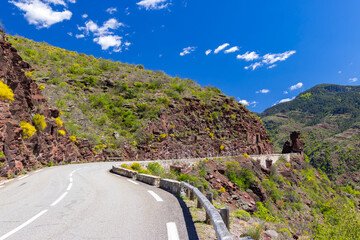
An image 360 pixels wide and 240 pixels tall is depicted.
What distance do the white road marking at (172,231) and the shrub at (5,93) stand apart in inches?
645

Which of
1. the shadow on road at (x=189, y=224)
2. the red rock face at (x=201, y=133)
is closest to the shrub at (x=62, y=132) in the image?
the red rock face at (x=201, y=133)

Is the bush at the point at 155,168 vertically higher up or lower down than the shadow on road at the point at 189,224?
lower down

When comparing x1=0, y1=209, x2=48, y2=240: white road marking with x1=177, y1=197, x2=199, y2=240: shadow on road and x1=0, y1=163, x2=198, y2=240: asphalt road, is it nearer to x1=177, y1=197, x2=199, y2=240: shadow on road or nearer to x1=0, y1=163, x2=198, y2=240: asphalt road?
x1=0, y1=163, x2=198, y2=240: asphalt road

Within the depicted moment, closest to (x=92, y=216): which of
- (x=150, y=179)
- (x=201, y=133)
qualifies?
(x=150, y=179)

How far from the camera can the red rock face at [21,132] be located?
13844mm

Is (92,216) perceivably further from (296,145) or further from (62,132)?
(296,145)

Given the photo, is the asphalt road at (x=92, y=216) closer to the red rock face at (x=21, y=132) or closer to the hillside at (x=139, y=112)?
the red rock face at (x=21, y=132)

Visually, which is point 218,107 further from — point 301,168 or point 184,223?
point 184,223

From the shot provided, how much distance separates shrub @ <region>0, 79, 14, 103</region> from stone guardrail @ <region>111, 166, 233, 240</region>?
9.65 m

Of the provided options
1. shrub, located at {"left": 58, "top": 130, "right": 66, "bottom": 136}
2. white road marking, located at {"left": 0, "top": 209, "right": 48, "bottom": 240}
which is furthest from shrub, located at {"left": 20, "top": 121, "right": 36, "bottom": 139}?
white road marking, located at {"left": 0, "top": 209, "right": 48, "bottom": 240}

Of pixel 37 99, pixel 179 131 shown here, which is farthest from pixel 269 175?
pixel 37 99

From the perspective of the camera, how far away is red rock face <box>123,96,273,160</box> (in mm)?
35188

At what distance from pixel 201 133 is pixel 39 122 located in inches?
1134

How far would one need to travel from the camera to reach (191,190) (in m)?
8.02
